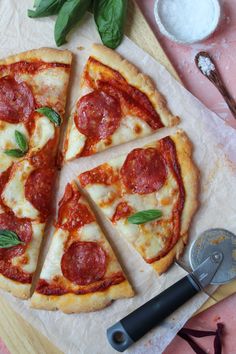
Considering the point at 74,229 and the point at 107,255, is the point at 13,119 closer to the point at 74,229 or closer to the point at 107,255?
the point at 74,229

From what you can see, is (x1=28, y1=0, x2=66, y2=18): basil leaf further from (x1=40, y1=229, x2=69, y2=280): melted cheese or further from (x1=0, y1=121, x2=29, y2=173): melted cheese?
(x1=40, y1=229, x2=69, y2=280): melted cheese

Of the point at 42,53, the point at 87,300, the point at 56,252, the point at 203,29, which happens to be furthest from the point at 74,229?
the point at 203,29

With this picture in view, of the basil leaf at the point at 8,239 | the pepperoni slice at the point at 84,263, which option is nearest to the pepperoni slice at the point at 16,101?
the basil leaf at the point at 8,239

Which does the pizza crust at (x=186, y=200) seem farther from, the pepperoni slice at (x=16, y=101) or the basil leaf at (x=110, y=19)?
the pepperoni slice at (x=16, y=101)

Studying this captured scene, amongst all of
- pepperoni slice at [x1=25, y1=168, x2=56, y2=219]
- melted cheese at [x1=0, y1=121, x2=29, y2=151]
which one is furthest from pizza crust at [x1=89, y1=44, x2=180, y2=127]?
pepperoni slice at [x1=25, y1=168, x2=56, y2=219]

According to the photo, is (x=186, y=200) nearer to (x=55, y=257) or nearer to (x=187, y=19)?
(x=55, y=257)

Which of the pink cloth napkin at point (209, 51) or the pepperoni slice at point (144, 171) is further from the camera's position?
the pink cloth napkin at point (209, 51)
